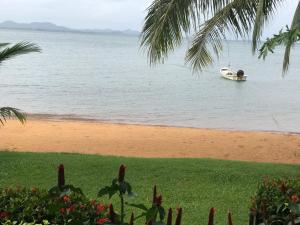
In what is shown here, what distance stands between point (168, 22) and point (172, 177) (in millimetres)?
2247

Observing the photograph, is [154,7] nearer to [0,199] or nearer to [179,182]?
[179,182]

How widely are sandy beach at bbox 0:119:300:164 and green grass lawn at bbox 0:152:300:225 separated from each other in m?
2.50

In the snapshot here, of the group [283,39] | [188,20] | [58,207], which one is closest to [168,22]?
[188,20]

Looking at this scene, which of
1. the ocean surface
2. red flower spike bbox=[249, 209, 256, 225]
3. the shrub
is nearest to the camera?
the shrub

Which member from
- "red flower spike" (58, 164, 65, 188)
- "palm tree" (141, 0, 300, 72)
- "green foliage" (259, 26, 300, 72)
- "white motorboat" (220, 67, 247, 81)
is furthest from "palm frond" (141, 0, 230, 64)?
"white motorboat" (220, 67, 247, 81)

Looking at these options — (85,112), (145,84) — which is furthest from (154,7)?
(145,84)

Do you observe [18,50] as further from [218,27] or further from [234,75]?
[234,75]

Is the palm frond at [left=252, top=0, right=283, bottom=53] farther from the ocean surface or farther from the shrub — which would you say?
the ocean surface

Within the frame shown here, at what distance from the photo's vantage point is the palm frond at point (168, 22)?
7551 millimetres

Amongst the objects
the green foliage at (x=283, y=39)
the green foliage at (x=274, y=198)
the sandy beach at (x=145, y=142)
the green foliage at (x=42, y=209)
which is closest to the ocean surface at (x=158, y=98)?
the sandy beach at (x=145, y=142)

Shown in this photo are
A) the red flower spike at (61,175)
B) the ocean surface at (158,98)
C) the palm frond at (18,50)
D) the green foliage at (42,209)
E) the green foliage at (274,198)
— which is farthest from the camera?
the ocean surface at (158,98)

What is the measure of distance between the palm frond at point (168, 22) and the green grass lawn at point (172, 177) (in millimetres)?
1735

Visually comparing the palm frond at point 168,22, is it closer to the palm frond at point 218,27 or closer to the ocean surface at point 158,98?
the palm frond at point 218,27

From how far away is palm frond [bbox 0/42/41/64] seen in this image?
22.9 feet
